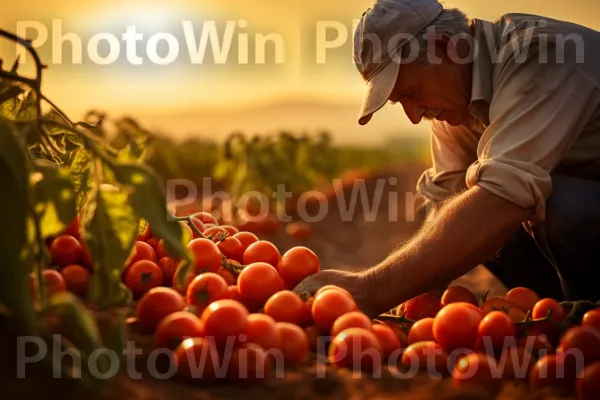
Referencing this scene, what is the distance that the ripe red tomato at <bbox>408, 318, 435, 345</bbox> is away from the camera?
231 centimetres

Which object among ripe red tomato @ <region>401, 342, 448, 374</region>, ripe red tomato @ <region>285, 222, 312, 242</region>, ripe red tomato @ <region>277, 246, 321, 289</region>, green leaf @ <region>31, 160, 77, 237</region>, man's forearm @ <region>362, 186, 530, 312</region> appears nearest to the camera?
green leaf @ <region>31, 160, 77, 237</region>

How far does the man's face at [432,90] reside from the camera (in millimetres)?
2842

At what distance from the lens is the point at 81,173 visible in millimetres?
2479

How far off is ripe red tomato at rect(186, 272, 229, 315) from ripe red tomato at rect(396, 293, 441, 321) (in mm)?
767

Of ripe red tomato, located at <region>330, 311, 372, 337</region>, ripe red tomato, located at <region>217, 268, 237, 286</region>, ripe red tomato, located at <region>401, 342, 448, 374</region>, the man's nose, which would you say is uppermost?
the man's nose

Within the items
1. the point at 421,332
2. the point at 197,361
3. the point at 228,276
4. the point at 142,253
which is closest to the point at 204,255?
the point at 228,276

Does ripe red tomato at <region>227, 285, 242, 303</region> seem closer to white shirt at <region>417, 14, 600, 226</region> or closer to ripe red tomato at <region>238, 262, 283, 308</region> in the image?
ripe red tomato at <region>238, 262, 283, 308</region>

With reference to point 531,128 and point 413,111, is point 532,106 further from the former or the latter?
point 413,111

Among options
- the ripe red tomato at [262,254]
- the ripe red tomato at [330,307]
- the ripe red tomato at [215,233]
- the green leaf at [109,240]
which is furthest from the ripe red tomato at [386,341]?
the ripe red tomato at [215,233]

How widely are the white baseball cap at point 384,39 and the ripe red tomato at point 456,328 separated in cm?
94

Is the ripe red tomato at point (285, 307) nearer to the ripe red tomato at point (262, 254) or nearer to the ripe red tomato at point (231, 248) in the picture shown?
the ripe red tomato at point (262, 254)

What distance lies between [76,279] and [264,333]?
80 centimetres

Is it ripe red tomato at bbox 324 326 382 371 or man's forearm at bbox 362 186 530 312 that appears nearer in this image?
ripe red tomato at bbox 324 326 382 371

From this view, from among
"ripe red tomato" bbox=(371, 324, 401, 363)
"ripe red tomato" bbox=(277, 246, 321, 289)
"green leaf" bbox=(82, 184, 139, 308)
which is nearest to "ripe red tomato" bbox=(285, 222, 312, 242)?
"ripe red tomato" bbox=(277, 246, 321, 289)
